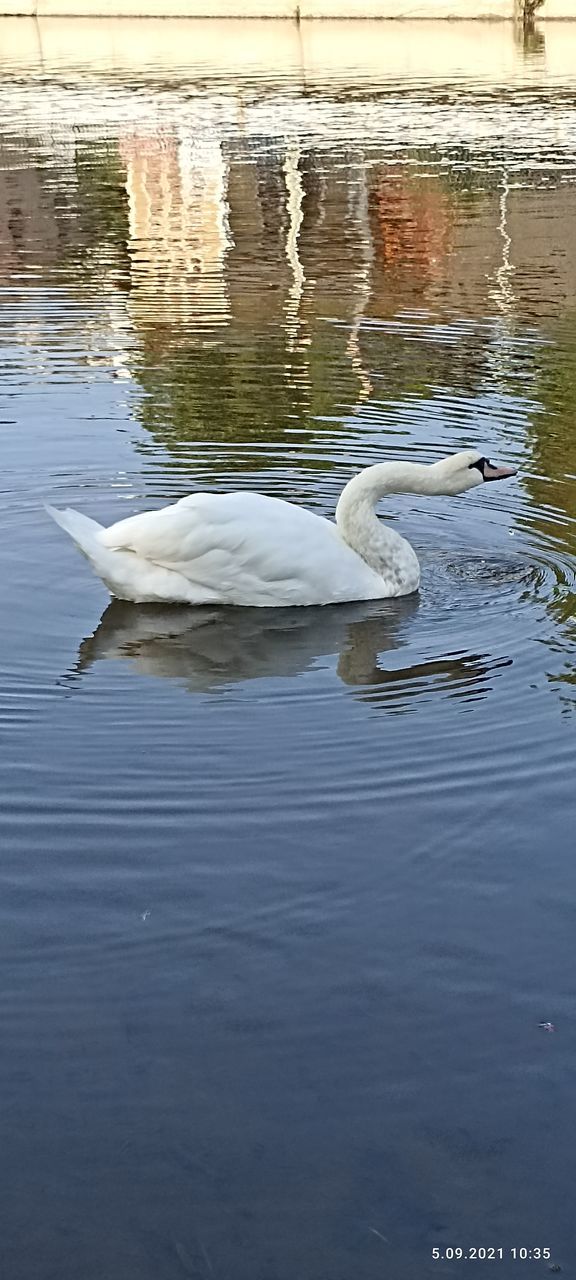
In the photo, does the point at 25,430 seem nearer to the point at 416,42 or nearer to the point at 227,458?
the point at 227,458

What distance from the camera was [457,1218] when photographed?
14.4 ft

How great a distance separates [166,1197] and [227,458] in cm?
766

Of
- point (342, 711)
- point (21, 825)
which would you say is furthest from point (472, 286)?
point (21, 825)

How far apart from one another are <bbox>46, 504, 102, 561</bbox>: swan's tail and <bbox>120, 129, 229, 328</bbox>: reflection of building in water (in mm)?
A: 7918

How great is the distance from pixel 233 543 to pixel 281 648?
0.62 meters

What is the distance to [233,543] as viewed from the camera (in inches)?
350

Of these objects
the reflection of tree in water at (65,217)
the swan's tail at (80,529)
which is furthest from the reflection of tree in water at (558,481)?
the reflection of tree in water at (65,217)

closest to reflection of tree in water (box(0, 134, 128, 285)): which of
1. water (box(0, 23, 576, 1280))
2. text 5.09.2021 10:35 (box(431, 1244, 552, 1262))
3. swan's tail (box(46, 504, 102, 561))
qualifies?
water (box(0, 23, 576, 1280))

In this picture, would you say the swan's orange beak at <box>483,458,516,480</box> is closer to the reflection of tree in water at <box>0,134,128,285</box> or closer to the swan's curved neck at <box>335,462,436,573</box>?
the swan's curved neck at <box>335,462,436,573</box>

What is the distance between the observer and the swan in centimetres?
891

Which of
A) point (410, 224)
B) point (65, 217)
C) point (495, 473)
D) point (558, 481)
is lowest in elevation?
point (410, 224)

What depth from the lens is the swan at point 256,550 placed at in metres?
8.91

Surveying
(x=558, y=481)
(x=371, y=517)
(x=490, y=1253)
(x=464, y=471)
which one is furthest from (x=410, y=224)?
(x=490, y=1253)

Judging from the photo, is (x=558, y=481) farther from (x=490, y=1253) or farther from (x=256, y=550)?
(x=490, y=1253)
